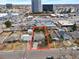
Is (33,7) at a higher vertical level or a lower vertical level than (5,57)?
lower

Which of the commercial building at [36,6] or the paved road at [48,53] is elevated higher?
the paved road at [48,53]

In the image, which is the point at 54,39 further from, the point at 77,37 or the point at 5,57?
the point at 5,57

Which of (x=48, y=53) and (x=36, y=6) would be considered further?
(x=36, y=6)

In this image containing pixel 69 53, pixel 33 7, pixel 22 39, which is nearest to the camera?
pixel 69 53

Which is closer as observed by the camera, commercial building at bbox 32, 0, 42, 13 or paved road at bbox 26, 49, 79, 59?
paved road at bbox 26, 49, 79, 59

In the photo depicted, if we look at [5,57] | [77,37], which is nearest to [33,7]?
[77,37]

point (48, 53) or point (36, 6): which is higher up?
point (48, 53)

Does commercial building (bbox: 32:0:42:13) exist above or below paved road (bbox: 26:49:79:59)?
below

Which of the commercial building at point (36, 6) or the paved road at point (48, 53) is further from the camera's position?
the commercial building at point (36, 6)

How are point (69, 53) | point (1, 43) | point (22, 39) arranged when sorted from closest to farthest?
1. point (69, 53)
2. point (1, 43)
3. point (22, 39)

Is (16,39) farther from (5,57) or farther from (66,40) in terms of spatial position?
(5,57)

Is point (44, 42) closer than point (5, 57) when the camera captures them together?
No
